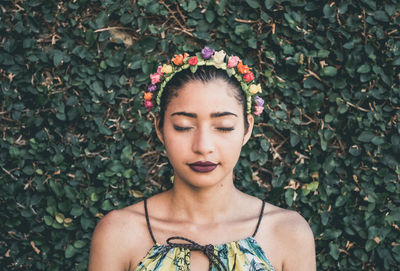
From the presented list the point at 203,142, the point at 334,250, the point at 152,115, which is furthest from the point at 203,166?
the point at 334,250

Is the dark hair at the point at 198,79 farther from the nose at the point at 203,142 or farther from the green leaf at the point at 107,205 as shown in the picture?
the green leaf at the point at 107,205

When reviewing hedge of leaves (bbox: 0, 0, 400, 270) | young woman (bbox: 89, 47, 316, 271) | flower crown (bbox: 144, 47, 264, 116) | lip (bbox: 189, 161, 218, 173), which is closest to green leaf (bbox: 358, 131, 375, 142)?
hedge of leaves (bbox: 0, 0, 400, 270)

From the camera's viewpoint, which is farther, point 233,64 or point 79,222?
point 79,222

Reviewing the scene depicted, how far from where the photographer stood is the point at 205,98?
190 centimetres

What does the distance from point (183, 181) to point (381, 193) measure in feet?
4.90

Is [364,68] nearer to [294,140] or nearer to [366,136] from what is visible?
[366,136]

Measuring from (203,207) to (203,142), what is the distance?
43 cm

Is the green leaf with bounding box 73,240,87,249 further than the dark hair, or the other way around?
the green leaf with bounding box 73,240,87,249

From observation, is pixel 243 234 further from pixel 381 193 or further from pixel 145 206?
pixel 381 193

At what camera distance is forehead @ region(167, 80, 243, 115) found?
1892 mm

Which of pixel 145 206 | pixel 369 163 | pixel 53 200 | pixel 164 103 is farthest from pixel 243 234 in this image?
pixel 53 200

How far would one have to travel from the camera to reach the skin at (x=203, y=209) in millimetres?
1899

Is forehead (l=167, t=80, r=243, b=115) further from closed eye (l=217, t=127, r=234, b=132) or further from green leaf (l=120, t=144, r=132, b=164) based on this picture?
green leaf (l=120, t=144, r=132, b=164)

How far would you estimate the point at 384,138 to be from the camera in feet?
9.02
